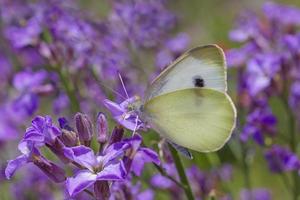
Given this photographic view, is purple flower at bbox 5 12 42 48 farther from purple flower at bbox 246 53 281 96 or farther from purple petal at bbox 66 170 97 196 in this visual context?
purple petal at bbox 66 170 97 196

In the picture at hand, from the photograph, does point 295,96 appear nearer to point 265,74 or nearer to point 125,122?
point 265,74

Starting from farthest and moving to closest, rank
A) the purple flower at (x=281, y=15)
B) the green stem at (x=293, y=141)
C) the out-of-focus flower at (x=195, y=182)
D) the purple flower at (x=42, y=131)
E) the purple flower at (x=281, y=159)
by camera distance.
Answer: the purple flower at (x=281, y=15), the out-of-focus flower at (x=195, y=182), the green stem at (x=293, y=141), the purple flower at (x=281, y=159), the purple flower at (x=42, y=131)

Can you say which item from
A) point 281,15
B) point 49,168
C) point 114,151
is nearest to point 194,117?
point 114,151

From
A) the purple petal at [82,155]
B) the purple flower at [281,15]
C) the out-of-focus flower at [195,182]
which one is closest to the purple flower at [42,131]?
the purple petal at [82,155]

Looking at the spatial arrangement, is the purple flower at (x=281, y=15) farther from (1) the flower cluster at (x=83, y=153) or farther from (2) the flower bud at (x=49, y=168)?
(2) the flower bud at (x=49, y=168)

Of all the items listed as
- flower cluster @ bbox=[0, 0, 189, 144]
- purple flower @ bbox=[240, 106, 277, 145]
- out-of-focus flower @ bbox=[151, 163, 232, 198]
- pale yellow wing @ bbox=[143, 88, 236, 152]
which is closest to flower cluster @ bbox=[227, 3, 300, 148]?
purple flower @ bbox=[240, 106, 277, 145]

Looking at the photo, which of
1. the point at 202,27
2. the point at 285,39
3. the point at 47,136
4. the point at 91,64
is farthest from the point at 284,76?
the point at 202,27

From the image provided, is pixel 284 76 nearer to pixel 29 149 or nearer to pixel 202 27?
pixel 29 149
